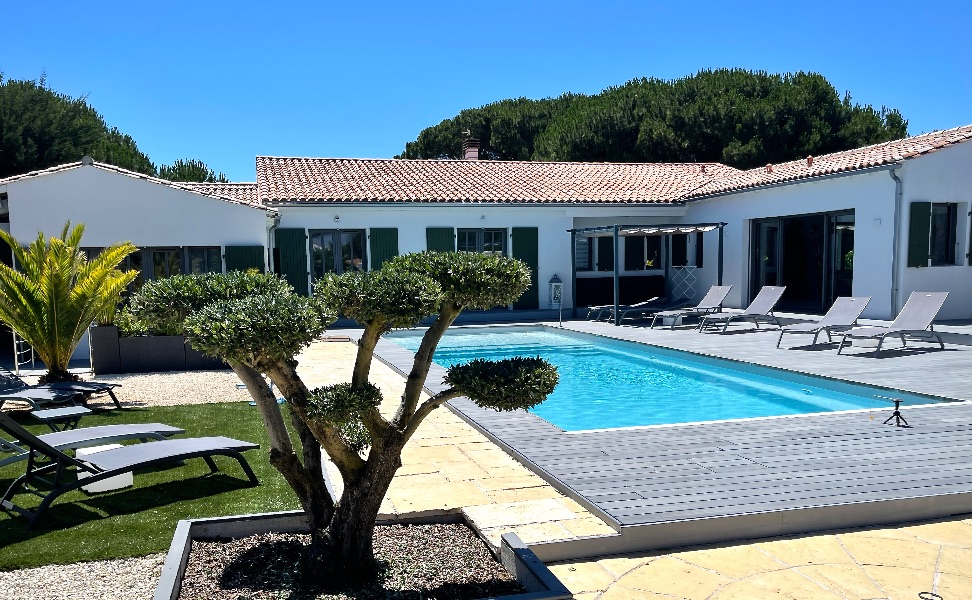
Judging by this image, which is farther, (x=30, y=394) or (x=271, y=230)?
(x=271, y=230)

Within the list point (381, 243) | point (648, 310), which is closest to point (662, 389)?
point (648, 310)

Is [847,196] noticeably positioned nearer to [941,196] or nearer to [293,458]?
[941,196]

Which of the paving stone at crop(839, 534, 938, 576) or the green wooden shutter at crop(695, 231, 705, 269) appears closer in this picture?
the paving stone at crop(839, 534, 938, 576)

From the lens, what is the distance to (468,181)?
67.4 ft

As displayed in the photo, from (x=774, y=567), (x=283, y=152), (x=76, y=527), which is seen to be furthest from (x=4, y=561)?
(x=283, y=152)

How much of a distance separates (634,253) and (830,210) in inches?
226

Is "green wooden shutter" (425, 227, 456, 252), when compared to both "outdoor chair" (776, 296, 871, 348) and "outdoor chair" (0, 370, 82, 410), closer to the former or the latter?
"outdoor chair" (776, 296, 871, 348)

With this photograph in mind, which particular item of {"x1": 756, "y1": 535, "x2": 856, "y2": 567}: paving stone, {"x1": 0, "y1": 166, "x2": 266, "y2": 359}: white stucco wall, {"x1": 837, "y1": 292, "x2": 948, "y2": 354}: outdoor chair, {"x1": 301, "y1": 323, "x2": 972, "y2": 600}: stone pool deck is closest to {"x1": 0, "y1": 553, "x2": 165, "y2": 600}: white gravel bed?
{"x1": 301, "y1": 323, "x2": 972, "y2": 600}: stone pool deck

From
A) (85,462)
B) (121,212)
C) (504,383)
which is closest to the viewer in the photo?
(504,383)

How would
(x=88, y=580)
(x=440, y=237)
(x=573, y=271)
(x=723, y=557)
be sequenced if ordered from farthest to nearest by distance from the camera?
1. (x=573, y=271)
2. (x=440, y=237)
3. (x=723, y=557)
4. (x=88, y=580)

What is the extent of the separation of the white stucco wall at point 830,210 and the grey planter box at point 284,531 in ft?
42.0

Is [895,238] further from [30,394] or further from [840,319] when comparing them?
[30,394]

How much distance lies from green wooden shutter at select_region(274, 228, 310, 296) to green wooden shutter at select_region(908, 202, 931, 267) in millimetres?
12604

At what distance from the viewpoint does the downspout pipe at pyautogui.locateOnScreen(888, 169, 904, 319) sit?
1358cm
